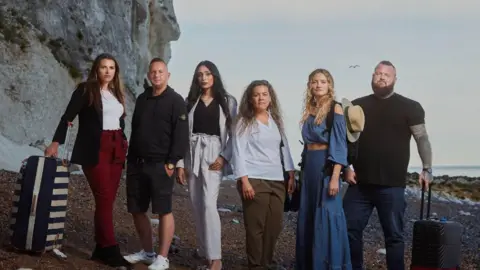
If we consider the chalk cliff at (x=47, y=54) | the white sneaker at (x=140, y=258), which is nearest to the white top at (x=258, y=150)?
the white sneaker at (x=140, y=258)

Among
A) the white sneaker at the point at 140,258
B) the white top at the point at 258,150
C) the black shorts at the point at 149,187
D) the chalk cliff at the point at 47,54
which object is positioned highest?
the chalk cliff at the point at 47,54

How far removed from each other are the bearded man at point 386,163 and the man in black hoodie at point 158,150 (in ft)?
5.27

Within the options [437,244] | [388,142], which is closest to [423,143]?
[388,142]

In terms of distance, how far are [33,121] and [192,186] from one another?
414 inches

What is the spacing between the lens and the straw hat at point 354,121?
18.7ft

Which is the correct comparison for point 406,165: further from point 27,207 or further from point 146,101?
point 27,207

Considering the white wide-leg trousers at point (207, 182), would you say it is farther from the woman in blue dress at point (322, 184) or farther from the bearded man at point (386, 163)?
the bearded man at point (386, 163)

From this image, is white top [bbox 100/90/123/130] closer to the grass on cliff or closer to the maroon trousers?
the maroon trousers

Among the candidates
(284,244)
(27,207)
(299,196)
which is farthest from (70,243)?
(284,244)

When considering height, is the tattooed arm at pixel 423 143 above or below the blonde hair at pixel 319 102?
below

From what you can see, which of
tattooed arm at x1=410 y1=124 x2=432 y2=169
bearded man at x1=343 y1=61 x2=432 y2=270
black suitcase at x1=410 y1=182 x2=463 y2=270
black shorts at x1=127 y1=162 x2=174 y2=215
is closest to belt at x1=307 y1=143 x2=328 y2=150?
bearded man at x1=343 y1=61 x2=432 y2=270

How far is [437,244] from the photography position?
552cm

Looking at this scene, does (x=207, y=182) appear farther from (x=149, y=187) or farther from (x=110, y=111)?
(x=110, y=111)

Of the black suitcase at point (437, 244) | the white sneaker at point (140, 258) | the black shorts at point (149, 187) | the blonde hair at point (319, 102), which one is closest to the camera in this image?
the black suitcase at point (437, 244)
